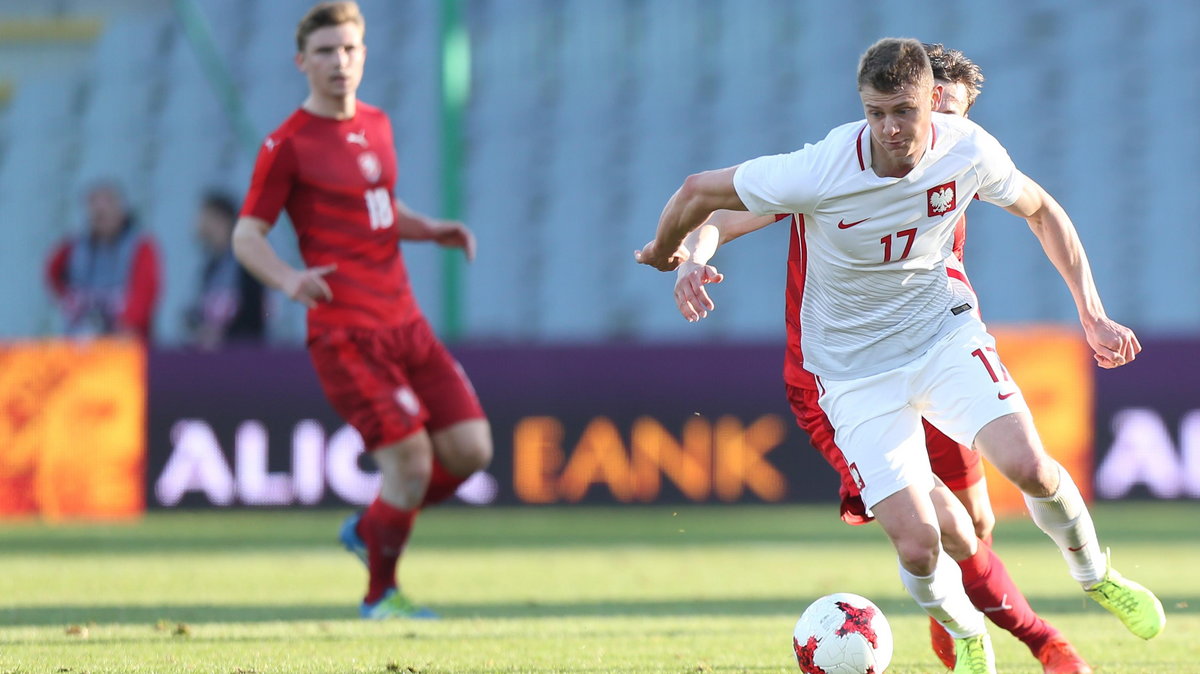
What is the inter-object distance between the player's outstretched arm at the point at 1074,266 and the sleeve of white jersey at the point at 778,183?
0.63 meters

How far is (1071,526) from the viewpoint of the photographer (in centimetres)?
475

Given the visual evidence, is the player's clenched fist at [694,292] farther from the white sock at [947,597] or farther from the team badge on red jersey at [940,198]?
the white sock at [947,597]

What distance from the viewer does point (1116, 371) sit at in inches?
439

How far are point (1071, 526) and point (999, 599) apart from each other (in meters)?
0.32

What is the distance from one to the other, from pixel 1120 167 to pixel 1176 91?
1024 mm

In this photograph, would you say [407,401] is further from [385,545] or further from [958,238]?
[958,238]

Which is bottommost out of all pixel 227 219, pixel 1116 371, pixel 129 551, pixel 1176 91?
pixel 129 551

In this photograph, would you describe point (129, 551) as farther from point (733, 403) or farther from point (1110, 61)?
point (1110, 61)

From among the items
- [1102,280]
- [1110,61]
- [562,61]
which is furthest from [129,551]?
[1110,61]

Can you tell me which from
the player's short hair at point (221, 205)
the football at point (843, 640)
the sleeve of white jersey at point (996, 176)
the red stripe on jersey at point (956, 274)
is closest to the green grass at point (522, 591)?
the football at point (843, 640)

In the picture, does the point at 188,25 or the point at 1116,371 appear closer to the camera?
the point at 1116,371

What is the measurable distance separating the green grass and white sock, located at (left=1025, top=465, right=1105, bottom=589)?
437 mm

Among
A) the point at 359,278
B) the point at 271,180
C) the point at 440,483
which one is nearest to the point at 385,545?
the point at 440,483

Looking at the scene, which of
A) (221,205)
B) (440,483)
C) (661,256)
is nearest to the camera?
(661,256)
